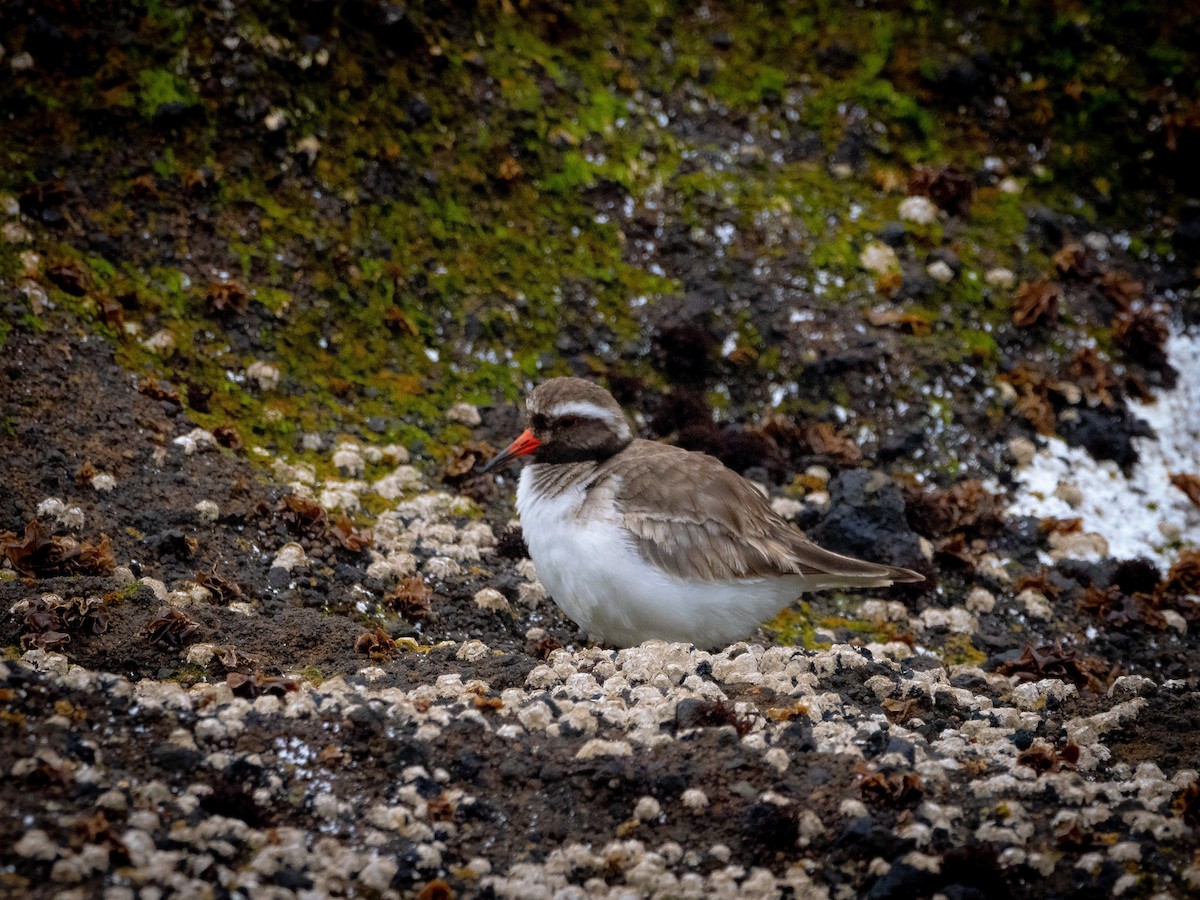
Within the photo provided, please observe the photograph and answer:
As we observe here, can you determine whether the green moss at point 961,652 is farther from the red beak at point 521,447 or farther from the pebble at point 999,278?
the pebble at point 999,278

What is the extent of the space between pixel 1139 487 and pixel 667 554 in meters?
5.13

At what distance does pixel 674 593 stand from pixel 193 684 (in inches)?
122

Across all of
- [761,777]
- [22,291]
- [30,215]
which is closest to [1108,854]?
[761,777]

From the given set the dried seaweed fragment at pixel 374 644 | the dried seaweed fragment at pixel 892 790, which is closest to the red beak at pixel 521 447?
the dried seaweed fragment at pixel 374 644

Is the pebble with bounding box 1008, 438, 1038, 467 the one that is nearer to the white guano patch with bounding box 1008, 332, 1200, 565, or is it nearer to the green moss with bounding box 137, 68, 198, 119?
the white guano patch with bounding box 1008, 332, 1200, 565

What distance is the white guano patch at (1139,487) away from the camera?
9.87 m

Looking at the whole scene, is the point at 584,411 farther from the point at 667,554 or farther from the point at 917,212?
the point at 917,212

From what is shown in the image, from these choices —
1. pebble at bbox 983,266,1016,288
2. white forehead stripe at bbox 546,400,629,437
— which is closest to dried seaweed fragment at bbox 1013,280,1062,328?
pebble at bbox 983,266,1016,288

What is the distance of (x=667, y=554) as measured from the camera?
7.66m

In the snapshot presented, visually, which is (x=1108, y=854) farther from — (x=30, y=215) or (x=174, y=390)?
(x=30, y=215)

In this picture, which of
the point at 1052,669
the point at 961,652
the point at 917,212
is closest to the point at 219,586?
the point at 961,652

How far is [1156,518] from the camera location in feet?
32.9

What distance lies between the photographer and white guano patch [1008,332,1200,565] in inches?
388

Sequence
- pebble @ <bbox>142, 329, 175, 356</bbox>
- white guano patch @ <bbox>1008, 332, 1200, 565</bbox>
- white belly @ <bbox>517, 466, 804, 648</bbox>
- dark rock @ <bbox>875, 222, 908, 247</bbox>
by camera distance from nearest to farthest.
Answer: white belly @ <bbox>517, 466, 804, 648</bbox> < pebble @ <bbox>142, 329, 175, 356</bbox> < white guano patch @ <bbox>1008, 332, 1200, 565</bbox> < dark rock @ <bbox>875, 222, 908, 247</bbox>
